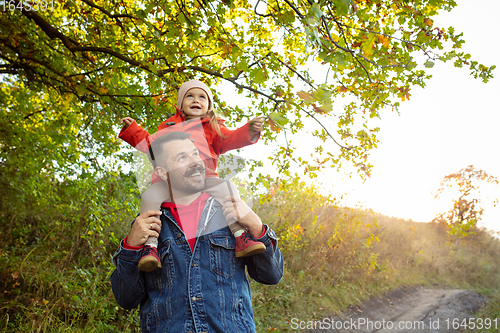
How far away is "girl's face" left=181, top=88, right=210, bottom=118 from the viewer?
6.41 ft

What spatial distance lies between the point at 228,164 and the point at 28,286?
353 cm

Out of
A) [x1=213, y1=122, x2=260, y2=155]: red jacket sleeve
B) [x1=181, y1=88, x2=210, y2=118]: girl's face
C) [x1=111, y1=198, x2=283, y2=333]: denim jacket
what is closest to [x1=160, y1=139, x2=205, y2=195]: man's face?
[x1=111, y1=198, x2=283, y2=333]: denim jacket

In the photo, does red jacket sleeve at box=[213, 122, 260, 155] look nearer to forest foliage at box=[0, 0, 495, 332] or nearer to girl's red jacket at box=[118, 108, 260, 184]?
girl's red jacket at box=[118, 108, 260, 184]

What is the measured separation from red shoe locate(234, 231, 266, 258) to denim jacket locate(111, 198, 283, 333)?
5 cm

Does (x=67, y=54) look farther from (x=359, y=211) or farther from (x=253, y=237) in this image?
(x=359, y=211)

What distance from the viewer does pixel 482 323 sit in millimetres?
6223

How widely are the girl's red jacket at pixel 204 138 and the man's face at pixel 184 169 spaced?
18cm

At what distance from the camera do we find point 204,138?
1846 mm

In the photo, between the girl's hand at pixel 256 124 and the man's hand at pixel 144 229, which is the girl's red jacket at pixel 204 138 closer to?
the girl's hand at pixel 256 124

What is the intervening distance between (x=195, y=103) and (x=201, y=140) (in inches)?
12.2

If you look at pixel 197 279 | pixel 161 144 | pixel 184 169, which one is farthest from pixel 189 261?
pixel 161 144

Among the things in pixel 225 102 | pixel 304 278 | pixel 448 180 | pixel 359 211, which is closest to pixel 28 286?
pixel 225 102

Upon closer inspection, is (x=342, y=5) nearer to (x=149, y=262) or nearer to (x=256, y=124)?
(x=256, y=124)

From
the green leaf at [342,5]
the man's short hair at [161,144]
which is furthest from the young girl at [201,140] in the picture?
the green leaf at [342,5]
